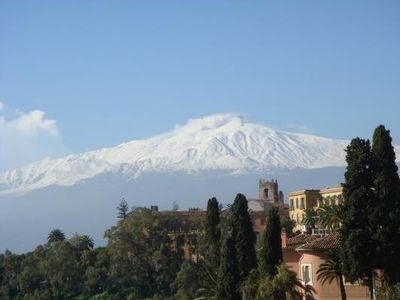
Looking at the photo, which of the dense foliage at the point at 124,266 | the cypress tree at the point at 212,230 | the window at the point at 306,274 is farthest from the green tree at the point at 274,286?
the dense foliage at the point at 124,266

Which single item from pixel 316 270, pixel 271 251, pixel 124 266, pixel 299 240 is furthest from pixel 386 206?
pixel 124 266

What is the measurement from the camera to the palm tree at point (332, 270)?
5084cm

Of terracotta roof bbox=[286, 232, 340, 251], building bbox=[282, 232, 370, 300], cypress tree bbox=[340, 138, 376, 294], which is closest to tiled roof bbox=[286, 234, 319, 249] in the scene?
terracotta roof bbox=[286, 232, 340, 251]

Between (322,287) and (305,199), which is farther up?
(305,199)

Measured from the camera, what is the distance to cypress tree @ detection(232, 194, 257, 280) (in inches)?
2192

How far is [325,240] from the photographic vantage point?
54.8 m

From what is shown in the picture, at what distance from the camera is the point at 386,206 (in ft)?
152

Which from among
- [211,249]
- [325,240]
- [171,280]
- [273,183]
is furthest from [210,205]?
[273,183]

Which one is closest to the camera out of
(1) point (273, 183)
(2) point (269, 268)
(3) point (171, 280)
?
(2) point (269, 268)

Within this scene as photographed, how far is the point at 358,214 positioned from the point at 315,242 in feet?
29.8

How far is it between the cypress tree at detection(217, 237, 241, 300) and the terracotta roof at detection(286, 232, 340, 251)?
447 centimetres

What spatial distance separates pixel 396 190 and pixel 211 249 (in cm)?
2452

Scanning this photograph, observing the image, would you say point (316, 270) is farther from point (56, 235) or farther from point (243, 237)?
point (56, 235)

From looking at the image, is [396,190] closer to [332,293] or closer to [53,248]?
[332,293]
